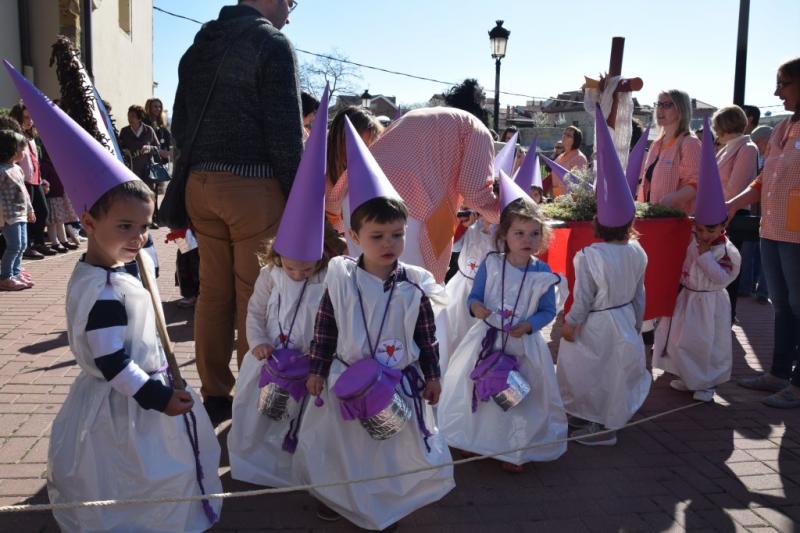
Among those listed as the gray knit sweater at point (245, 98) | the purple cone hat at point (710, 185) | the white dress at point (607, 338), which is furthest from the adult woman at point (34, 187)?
the purple cone hat at point (710, 185)

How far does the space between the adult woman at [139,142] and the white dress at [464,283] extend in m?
6.94

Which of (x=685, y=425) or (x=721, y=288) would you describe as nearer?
(x=685, y=425)

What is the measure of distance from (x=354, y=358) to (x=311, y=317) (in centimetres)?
40

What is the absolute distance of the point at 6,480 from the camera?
3.10m

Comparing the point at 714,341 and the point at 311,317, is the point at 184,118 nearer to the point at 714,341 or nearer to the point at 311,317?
the point at 311,317

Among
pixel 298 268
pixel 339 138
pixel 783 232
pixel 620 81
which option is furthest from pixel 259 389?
pixel 783 232

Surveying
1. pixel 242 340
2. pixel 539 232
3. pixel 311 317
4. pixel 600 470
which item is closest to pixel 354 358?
pixel 311 317

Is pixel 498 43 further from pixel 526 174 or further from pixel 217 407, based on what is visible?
pixel 217 407

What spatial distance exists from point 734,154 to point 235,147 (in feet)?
13.7

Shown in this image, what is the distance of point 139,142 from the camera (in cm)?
1063

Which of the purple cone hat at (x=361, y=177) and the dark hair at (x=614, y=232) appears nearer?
the purple cone hat at (x=361, y=177)

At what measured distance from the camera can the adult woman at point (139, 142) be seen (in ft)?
34.2

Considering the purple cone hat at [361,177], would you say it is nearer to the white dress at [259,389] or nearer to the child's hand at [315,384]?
the white dress at [259,389]

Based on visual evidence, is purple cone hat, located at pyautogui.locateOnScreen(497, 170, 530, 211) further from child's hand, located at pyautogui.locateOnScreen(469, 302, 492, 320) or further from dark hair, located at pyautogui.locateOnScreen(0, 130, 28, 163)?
dark hair, located at pyautogui.locateOnScreen(0, 130, 28, 163)
